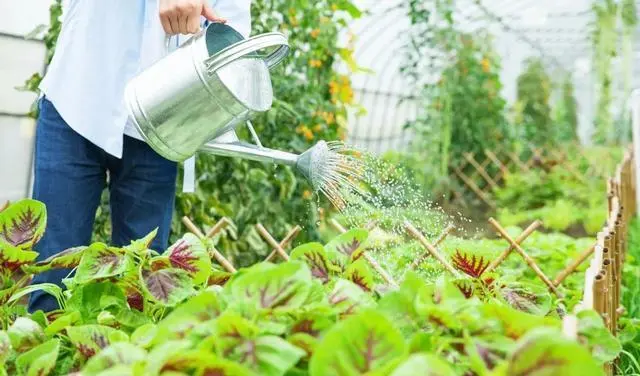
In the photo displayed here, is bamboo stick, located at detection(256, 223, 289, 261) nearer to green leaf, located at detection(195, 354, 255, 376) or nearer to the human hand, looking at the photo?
the human hand

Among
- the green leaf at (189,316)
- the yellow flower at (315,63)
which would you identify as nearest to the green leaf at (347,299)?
the green leaf at (189,316)

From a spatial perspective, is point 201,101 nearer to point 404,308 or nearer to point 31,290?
point 31,290

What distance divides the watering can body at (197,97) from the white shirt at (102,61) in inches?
7.4

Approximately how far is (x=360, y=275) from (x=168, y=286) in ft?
0.65

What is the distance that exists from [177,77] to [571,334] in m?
0.79

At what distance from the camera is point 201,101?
125cm

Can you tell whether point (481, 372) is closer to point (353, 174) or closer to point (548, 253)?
point (353, 174)

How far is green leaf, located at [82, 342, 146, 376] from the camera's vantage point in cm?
63

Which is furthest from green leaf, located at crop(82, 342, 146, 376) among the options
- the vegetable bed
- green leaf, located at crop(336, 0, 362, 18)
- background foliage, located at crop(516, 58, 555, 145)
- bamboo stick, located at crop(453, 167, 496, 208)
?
background foliage, located at crop(516, 58, 555, 145)

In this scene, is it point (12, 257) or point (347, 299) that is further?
point (12, 257)

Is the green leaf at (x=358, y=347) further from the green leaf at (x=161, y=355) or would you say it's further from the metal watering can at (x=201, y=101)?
the metal watering can at (x=201, y=101)

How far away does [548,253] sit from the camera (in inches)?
91.7

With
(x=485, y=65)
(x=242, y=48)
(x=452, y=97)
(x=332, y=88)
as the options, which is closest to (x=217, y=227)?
(x=242, y=48)

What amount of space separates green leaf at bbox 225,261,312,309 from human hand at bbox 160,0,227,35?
0.68 meters
